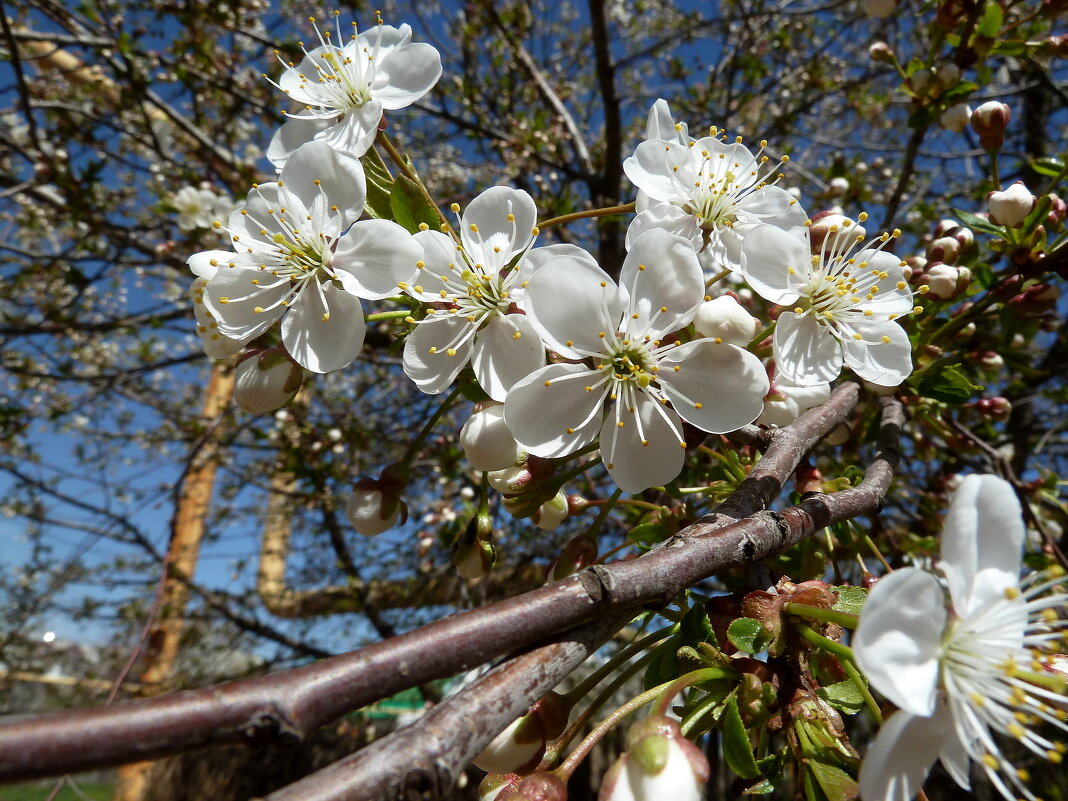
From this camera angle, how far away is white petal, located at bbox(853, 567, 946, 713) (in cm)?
54

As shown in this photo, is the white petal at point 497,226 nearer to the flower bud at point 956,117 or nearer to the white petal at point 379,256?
the white petal at point 379,256

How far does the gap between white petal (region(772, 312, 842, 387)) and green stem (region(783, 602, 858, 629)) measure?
316mm

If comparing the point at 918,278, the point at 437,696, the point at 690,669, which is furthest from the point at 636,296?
the point at 437,696

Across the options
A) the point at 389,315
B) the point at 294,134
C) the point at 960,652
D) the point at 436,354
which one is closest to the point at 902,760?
the point at 960,652

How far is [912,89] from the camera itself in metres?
1.73

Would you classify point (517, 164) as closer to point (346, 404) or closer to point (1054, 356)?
point (346, 404)

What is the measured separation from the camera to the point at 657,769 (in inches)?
24.8

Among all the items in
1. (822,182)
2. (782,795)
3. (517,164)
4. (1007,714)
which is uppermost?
(517,164)

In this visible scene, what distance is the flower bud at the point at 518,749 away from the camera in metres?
0.71

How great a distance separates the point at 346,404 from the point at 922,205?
3172 mm

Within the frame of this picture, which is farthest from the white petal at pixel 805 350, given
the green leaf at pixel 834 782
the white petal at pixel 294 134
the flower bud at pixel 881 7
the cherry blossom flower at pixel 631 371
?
the flower bud at pixel 881 7

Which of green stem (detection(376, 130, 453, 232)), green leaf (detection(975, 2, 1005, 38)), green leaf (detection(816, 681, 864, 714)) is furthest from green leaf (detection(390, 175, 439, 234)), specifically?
green leaf (detection(975, 2, 1005, 38))

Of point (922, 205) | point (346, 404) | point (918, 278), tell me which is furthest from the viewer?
point (346, 404)

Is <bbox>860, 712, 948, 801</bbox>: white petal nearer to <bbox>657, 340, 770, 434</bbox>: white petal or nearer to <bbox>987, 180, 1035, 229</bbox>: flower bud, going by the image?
<bbox>657, 340, 770, 434</bbox>: white petal
